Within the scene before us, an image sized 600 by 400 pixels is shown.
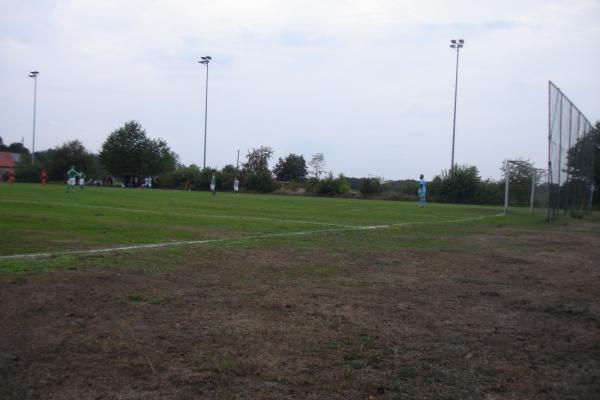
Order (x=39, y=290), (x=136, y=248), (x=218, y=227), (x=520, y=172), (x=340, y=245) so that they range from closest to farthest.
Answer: (x=39, y=290), (x=136, y=248), (x=340, y=245), (x=218, y=227), (x=520, y=172)

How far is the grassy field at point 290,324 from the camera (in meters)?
3.65

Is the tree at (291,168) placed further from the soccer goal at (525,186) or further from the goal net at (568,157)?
the goal net at (568,157)

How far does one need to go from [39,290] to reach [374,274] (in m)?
4.33

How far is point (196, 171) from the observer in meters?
71.4

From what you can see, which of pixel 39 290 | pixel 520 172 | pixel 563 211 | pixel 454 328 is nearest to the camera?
pixel 454 328

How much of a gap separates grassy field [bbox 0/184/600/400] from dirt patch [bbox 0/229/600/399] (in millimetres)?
18

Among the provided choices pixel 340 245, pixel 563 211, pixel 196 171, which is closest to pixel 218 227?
pixel 340 245

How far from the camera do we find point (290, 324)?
502cm

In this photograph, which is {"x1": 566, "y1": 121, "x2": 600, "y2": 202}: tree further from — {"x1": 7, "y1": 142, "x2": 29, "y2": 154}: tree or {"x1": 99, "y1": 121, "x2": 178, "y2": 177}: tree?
{"x1": 7, "y1": 142, "x2": 29, "y2": 154}: tree

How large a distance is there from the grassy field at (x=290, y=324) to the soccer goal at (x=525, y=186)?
19038 millimetres

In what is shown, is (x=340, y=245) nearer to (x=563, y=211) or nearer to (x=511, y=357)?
(x=511, y=357)

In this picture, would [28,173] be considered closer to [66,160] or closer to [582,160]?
[66,160]

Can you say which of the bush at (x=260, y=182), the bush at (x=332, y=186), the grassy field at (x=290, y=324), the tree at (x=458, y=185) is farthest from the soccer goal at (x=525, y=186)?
the bush at (x=260, y=182)

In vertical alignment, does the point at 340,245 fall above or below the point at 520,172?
below
